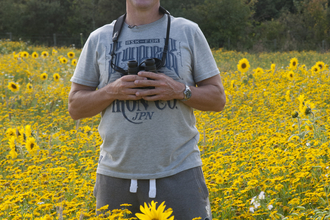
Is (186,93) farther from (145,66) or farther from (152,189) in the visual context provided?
(152,189)

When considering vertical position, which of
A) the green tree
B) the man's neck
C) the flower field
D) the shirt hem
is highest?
the green tree

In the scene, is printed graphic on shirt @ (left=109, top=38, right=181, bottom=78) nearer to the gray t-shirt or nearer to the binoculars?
the gray t-shirt

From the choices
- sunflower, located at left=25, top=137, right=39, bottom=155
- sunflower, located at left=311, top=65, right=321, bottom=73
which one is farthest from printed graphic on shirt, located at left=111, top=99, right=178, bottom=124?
sunflower, located at left=311, top=65, right=321, bottom=73

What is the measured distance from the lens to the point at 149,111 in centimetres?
164

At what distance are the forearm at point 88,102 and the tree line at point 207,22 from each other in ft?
83.5

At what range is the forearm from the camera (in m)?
1.67

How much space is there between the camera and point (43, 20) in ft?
101

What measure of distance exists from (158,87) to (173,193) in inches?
20.3

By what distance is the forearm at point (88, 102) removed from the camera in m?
1.67

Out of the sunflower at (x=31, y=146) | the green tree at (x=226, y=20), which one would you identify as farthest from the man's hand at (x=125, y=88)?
the green tree at (x=226, y=20)

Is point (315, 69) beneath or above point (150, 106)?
above

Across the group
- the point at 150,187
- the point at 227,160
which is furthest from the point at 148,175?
the point at 227,160

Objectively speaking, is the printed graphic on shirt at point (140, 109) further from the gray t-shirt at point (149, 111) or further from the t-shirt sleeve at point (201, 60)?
the t-shirt sleeve at point (201, 60)

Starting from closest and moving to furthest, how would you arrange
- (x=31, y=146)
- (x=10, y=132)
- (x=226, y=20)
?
(x=31, y=146) → (x=10, y=132) → (x=226, y=20)
